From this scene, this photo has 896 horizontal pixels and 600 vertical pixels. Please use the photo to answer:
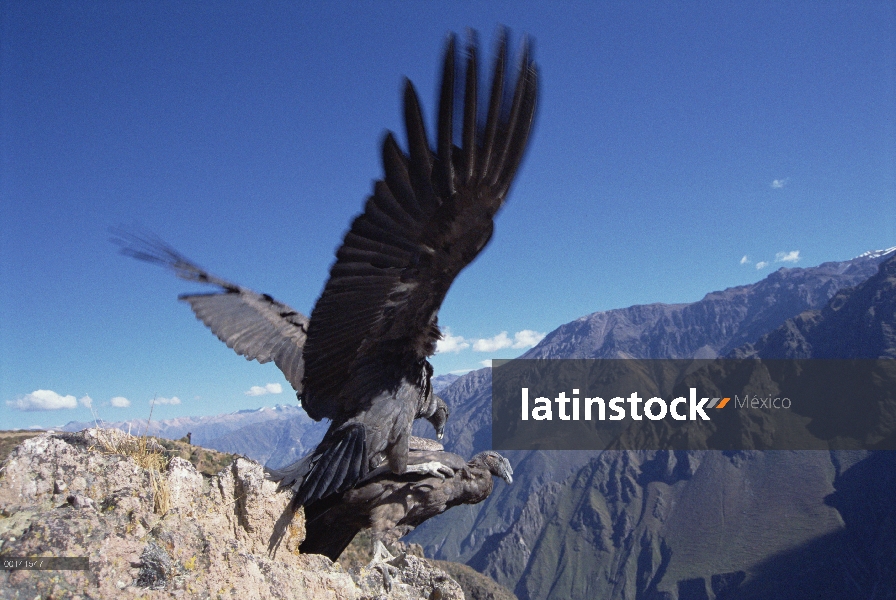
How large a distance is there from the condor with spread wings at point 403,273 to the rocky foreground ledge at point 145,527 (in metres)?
0.56

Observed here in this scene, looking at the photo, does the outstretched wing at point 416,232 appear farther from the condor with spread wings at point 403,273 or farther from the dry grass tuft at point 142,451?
the dry grass tuft at point 142,451

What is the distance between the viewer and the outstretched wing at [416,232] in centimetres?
510

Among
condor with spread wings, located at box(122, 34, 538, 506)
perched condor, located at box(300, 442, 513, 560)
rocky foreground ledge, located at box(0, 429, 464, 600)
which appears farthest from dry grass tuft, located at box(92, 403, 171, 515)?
perched condor, located at box(300, 442, 513, 560)

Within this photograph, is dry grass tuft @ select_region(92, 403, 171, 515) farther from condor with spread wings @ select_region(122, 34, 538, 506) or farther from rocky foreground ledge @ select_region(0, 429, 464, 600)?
condor with spread wings @ select_region(122, 34, 538, 506)

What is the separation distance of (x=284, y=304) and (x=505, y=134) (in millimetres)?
5694

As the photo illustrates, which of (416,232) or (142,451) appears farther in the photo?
(416,232)

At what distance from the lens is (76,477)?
450 centimetres

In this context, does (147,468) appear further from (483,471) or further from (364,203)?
(483,471)

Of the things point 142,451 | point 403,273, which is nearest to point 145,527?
point 142,451

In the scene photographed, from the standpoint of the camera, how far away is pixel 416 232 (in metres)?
5.73

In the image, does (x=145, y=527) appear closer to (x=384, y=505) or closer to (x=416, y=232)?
(x=384, y=505)

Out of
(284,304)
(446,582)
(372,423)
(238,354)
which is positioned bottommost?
(446,582)

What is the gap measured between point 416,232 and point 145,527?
3307 millimetres

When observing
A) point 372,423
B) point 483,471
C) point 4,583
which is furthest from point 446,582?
point 4,583
